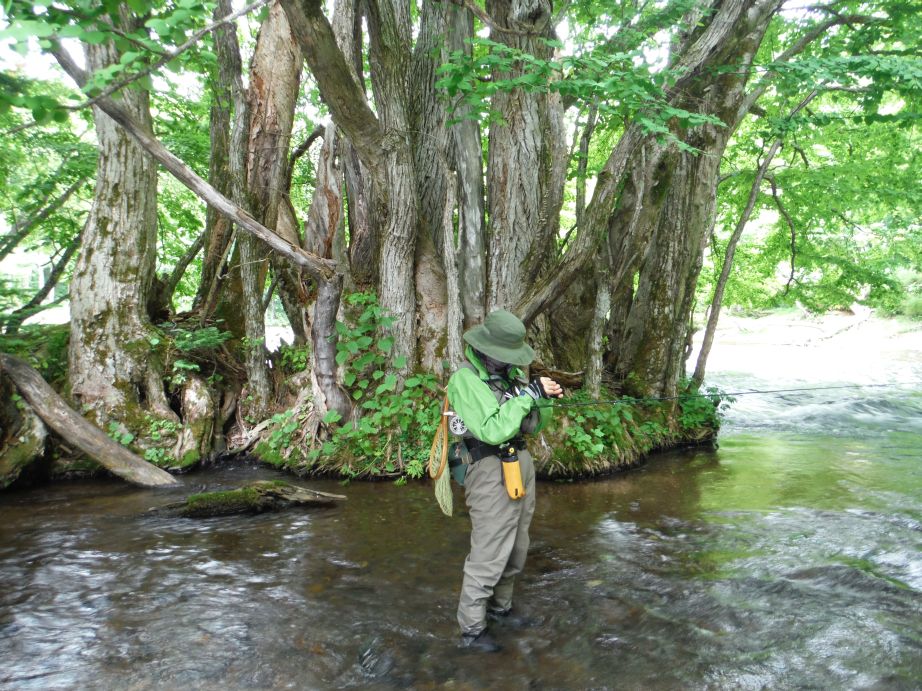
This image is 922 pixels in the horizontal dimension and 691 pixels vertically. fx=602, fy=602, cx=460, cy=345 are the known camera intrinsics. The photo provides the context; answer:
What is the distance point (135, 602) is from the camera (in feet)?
13.2

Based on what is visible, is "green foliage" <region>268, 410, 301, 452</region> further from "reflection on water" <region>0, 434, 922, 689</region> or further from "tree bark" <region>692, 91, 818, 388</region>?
"tree bark" <region>692, 91, 818, 388</region>

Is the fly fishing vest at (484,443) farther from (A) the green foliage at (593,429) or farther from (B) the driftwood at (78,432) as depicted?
(B) the driftwood at (78,432)

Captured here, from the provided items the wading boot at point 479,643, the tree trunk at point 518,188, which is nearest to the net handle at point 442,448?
the wading boot at point 479,643

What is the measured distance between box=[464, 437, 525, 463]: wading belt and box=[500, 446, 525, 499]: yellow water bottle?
0.04 m

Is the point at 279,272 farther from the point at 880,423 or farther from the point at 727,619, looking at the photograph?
the point at 880,423

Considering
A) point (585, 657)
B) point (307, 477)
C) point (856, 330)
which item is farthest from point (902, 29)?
point (856, 330)

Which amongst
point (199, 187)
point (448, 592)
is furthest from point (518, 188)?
point (448, 592)

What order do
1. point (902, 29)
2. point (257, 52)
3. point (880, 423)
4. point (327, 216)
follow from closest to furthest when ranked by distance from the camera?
point (902, 29) < point (327, 216) < point (257, 52) < point (880, 423)

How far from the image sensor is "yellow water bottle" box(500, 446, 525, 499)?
3.37m

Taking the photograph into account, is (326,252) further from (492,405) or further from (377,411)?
(492,405)

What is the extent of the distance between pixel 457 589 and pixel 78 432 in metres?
5.17

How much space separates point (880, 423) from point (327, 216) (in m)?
9.95

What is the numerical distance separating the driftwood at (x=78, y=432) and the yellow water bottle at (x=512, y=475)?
16.7ft

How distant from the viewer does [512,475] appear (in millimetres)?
3381
